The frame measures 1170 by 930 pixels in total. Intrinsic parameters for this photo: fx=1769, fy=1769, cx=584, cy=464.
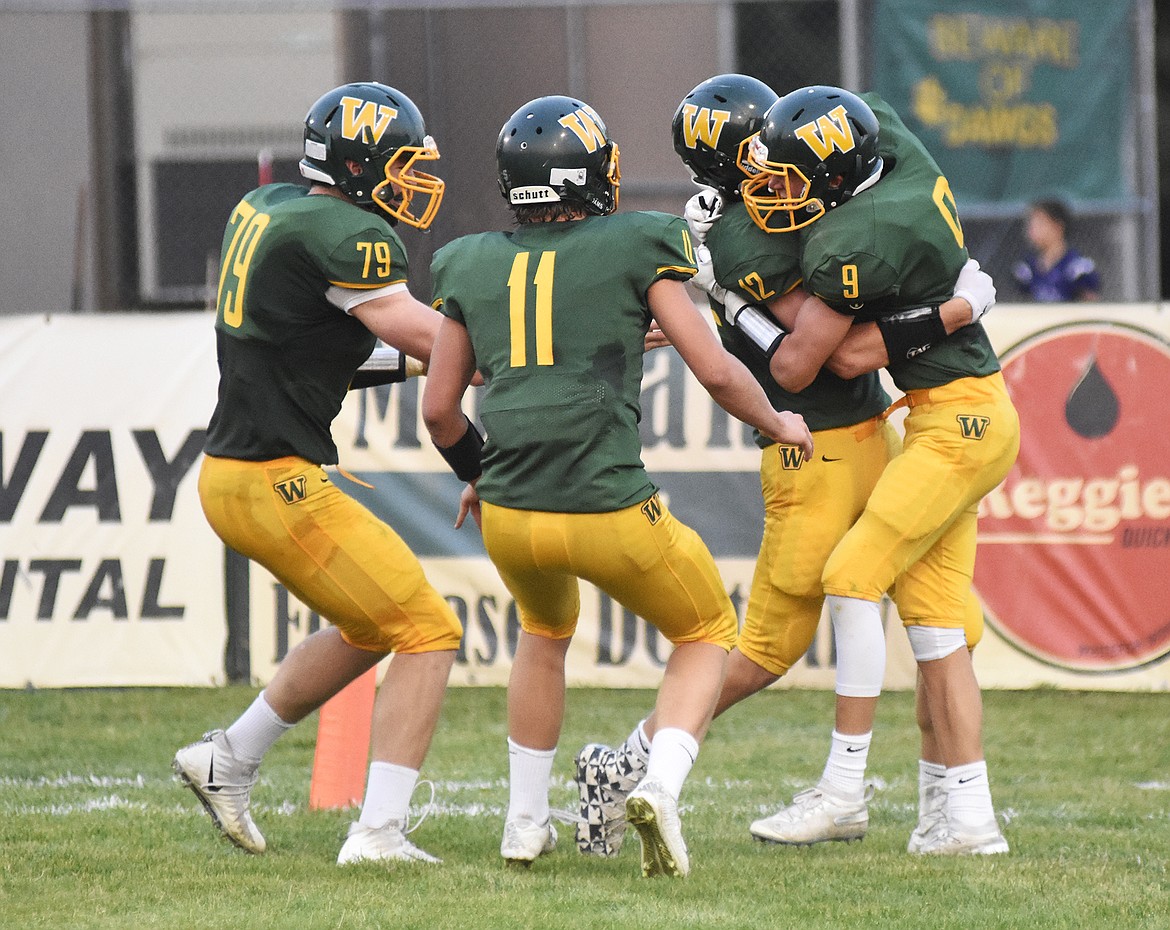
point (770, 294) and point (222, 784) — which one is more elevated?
point (770, 294)

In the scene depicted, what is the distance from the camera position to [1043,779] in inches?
241

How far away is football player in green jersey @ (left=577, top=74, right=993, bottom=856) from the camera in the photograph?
4887 millimetres

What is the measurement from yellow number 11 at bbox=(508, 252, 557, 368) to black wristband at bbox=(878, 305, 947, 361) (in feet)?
3.45

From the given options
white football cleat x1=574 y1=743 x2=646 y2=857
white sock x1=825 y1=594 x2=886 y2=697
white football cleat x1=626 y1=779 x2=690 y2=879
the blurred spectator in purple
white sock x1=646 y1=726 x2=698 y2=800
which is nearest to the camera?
white football cleat x1=626 y1=779 x2=690 y2=879

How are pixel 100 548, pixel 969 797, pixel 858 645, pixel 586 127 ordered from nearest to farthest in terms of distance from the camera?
pixel 586 127 → pixel 969 797 → pixel 858 645 → pixel 100 548

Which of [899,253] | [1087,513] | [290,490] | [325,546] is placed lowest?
[1087,513]

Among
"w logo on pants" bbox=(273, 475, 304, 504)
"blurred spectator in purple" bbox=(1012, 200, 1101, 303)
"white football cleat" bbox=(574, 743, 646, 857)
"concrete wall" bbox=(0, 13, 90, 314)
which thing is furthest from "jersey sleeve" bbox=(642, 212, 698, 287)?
"concrete wall" bbox=(0, 13, 90, 314)

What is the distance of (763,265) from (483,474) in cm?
102

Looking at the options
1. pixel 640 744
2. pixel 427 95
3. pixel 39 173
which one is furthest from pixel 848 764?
pixel 39 173

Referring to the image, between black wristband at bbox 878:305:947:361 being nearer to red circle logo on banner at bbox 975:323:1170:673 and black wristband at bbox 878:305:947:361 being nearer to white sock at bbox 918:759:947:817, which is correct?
white sock at bbox 918:759:947:817

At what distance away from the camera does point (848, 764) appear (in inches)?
196

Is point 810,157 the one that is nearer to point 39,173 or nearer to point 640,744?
point 640,744

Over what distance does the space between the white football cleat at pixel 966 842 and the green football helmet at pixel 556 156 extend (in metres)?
1.95

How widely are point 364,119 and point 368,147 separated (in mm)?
75
